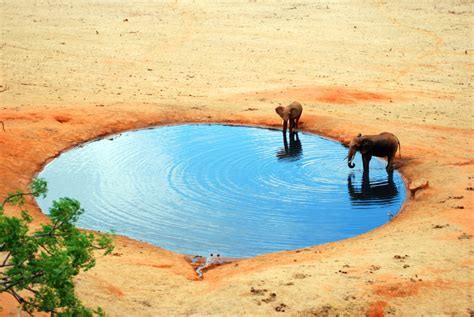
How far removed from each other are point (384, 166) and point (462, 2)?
33.1m

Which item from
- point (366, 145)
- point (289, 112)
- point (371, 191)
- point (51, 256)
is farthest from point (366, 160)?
point (51, 256)

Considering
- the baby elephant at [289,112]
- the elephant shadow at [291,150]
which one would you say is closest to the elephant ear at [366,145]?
the elephant shadow at [291,150]

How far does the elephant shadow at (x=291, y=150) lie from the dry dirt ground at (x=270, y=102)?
1325 mm

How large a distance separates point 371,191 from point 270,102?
1098 cm

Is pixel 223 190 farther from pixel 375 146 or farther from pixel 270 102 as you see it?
pixel 270 102

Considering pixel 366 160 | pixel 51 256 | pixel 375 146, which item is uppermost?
pixel 51 256

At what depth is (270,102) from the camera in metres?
32.2

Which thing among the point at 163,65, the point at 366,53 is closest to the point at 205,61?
the point at 163,65

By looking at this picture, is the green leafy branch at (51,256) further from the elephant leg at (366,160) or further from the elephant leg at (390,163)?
the elephant leg at (390,163)

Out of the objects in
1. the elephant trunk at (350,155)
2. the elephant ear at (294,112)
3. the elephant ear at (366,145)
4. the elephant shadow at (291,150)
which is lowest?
the elephant shadow at (291,150)

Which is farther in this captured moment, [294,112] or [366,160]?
[294,112]

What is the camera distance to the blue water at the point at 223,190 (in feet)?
62.3

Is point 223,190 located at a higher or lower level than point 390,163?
lower

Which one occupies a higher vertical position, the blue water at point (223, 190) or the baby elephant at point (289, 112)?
the baby elephant at point (289, 112)
